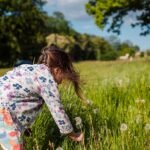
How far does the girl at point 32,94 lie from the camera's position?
521 cm

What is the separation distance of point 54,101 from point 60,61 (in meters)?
0.42

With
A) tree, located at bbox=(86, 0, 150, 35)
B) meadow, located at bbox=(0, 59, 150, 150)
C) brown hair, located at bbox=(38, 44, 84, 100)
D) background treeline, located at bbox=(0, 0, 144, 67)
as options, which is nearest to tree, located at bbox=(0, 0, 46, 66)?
background treeline, located at bbox=(0, 0, 144, 67)

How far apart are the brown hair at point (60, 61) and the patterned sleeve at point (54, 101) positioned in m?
0.21

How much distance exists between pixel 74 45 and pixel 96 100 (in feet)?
235

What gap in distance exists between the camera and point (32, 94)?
17.6 ft

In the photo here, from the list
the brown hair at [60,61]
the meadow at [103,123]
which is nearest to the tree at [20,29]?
the meadow at [103,123]

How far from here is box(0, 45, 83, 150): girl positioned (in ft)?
17.1

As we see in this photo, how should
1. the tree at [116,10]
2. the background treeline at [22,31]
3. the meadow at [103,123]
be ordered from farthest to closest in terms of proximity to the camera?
the background treeline at [22,31] → the tree at [116,10] → the meadow at [103,123]

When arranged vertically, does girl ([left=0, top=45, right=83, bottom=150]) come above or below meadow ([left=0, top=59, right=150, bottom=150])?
above

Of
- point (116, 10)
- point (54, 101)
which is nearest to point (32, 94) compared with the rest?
point (54, 101)

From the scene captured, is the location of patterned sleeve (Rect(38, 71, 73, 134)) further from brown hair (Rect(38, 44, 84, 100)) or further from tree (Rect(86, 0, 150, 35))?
tree (Rect(86, 0, 150, 35))

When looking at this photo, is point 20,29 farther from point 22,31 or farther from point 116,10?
point 116,10

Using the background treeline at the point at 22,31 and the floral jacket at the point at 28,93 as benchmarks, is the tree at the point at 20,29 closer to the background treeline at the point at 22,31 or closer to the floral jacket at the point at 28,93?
the background treeline at the point at 22,31

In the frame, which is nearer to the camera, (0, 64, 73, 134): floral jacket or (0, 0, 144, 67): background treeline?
(0, 64, 73, 134): floral jacket
